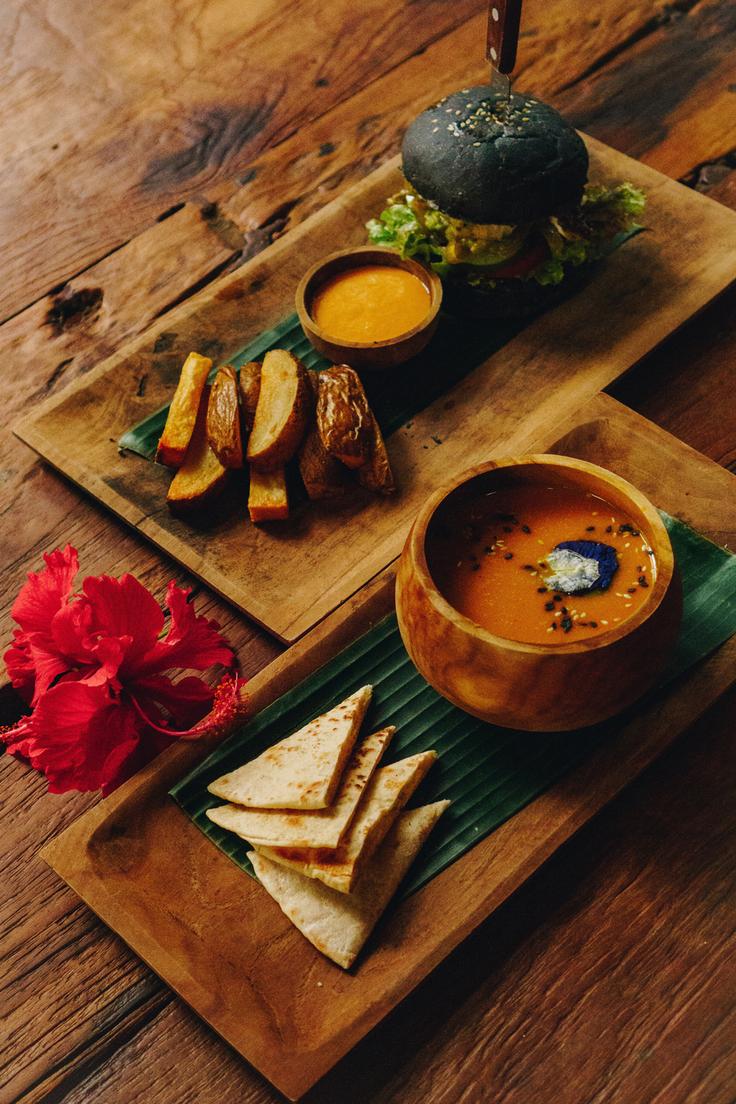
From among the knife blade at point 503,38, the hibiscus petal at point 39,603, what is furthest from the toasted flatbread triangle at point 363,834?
the knife blade at point 503,38

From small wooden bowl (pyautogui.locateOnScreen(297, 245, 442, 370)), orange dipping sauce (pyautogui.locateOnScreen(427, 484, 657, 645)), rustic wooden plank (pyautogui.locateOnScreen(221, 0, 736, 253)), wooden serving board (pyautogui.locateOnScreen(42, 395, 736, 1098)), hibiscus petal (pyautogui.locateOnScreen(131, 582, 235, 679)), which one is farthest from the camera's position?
rustic wooden plank (pyautogui.locateOnScreen(221, 0, 736, 253))

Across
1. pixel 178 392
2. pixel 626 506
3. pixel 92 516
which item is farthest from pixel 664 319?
pixel 92 516

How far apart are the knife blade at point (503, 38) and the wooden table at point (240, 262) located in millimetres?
451

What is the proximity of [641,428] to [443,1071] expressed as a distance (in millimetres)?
1144

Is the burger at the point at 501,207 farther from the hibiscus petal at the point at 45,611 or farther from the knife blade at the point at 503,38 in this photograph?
the hibiscus petal at the point at 45,611

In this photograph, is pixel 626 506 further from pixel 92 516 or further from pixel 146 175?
pixel 146 175

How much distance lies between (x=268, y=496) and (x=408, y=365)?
456 millimetres

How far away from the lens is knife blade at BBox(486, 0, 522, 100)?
7.32ft

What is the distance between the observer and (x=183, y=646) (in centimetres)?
179

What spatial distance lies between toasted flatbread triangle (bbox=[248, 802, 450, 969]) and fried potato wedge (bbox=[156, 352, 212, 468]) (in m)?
0.80

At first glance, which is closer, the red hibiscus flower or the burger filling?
the red hibiscus flower

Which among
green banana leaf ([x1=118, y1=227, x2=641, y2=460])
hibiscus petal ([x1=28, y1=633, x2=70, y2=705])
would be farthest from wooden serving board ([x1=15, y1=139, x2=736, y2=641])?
hibiscus petal ([x1=28, y1=633, x2=70, y2=705])

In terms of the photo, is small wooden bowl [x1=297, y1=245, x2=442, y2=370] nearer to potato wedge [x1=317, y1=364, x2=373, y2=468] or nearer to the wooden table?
potato wedge [x1=317, y1=364, x2=373, y2=468]

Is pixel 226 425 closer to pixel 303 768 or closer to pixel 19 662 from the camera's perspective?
pixel 19 662
